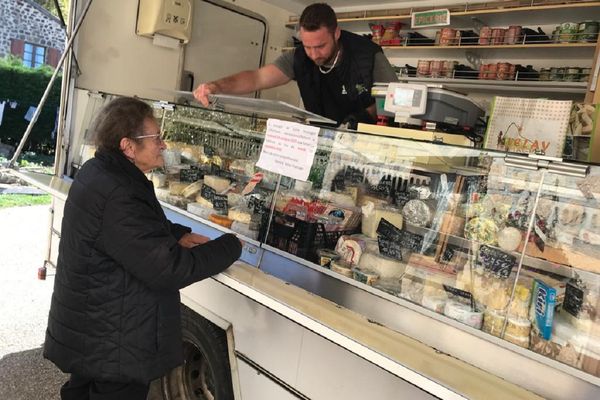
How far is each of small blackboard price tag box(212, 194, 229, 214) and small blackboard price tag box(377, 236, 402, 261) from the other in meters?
0.83

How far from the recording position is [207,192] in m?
2.45

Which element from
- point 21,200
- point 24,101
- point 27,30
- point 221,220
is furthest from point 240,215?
point 27,30

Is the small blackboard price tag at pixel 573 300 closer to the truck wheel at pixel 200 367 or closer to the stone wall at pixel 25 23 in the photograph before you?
the truck wheel at pixel 200 367

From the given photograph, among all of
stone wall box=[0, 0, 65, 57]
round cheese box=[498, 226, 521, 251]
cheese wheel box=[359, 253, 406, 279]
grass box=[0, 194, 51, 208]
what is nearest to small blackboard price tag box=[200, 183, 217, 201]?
cheese wheel box=[359, 253, 406, 279]

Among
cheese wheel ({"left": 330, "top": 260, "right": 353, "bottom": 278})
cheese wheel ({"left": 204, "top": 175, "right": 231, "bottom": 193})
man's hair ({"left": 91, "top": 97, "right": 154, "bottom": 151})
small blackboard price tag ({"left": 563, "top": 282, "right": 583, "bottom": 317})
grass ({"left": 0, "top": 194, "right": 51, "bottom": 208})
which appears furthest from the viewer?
grass ({"left": 0, "top": 194, "right": 51, "bottom": 208})

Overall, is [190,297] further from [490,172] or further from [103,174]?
[490,172]

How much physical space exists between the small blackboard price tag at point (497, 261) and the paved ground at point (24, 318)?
179cm

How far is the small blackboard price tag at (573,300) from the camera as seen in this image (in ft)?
4.44

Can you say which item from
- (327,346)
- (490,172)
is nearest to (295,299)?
(327,346)

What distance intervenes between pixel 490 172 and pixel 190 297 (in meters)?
1.32

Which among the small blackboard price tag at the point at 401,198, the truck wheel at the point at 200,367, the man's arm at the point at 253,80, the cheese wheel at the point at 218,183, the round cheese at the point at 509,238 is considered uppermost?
the man's arm at the point at 253,80

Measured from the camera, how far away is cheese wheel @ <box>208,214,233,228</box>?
222 centimetres

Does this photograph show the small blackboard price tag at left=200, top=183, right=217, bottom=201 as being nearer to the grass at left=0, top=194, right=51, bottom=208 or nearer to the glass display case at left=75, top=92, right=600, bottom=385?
the glass display case at left=75, top=92, right=600, bottom=385

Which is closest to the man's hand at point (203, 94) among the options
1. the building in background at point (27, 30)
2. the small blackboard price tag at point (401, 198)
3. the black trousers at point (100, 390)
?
the small blackboard price tag at point (401, 198)
